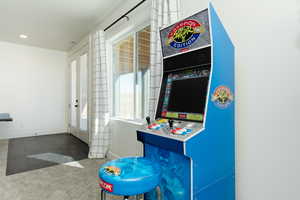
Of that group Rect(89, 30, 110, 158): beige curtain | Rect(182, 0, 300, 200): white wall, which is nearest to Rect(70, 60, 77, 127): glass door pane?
Rect(89, 30, 110, 158): beige curtain

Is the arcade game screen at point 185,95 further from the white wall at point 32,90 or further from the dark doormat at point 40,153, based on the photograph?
the white wall at point 32,90

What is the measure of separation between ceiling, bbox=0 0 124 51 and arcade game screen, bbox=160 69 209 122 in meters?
2.08

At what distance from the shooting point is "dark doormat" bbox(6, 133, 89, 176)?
110 inches

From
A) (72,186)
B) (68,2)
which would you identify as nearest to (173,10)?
(68,2)

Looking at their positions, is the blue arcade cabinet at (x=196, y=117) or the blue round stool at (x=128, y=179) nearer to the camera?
the blue round stool at (x=128, y=179)

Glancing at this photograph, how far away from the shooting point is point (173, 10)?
1783 millimetres

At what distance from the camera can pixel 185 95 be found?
1.22 meters

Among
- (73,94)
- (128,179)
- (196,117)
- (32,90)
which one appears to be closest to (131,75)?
(196,117)

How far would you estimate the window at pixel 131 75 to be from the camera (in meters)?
2.63

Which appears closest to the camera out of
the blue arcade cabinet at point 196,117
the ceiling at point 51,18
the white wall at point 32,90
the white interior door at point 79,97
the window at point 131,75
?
the blue arcade cabinet at point 196,117

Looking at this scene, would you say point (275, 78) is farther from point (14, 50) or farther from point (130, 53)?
point (14, 50)

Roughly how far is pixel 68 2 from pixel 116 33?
0.84 meters

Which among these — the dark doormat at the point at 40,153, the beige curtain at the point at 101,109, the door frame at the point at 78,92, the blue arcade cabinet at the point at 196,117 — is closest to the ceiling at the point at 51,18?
the door frame at the point at 78,92

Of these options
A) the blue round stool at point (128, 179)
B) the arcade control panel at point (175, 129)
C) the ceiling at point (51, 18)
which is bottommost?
the blue round stool at point (128, 179)
